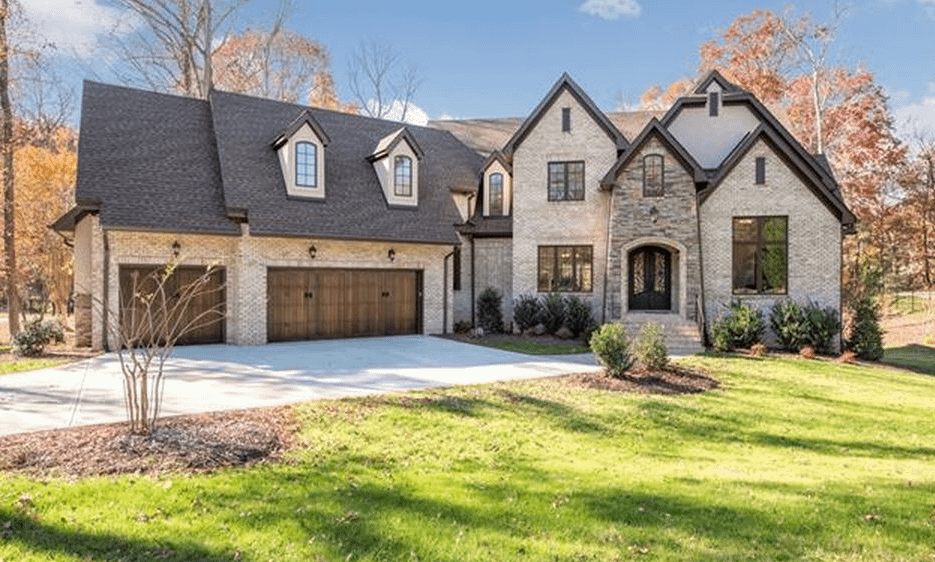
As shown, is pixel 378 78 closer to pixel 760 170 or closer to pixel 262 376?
pixel 760 170

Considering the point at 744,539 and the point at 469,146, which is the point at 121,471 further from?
the point at 469,146

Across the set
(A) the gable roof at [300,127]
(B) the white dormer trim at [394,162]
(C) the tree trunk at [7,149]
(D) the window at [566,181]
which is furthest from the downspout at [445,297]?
(C) the tree trunk at [7,149]

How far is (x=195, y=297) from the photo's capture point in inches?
612

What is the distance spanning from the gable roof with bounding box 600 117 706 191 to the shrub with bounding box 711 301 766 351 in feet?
14.3

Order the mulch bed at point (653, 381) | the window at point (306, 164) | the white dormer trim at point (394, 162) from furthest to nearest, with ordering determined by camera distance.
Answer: the white dormer trim at point (394, 162) → the window at point (306, 164) → the mulch bed at point (653, 381)

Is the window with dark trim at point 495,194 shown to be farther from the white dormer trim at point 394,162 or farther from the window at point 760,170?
the window at point 760,170

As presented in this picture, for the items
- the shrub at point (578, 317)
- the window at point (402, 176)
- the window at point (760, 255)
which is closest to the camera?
the window at point (760, 255)

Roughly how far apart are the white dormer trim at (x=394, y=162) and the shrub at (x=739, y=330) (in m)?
10.4

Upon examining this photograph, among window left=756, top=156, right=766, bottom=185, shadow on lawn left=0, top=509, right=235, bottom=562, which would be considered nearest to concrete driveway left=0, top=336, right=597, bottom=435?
shadow on lawn left=0, top=509, right=235, bottom=562

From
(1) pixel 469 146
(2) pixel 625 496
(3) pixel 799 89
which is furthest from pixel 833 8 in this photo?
(2) pixel 625 496

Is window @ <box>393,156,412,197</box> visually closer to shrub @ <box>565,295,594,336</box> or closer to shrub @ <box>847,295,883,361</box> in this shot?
shrub @ <box>565,295,594,336</box>

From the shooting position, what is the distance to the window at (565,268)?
1942 cm

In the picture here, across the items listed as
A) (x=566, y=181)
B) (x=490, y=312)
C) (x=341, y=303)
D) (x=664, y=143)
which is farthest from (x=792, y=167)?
(x=341, y=303)

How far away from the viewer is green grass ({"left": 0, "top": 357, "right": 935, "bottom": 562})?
4285 mm
